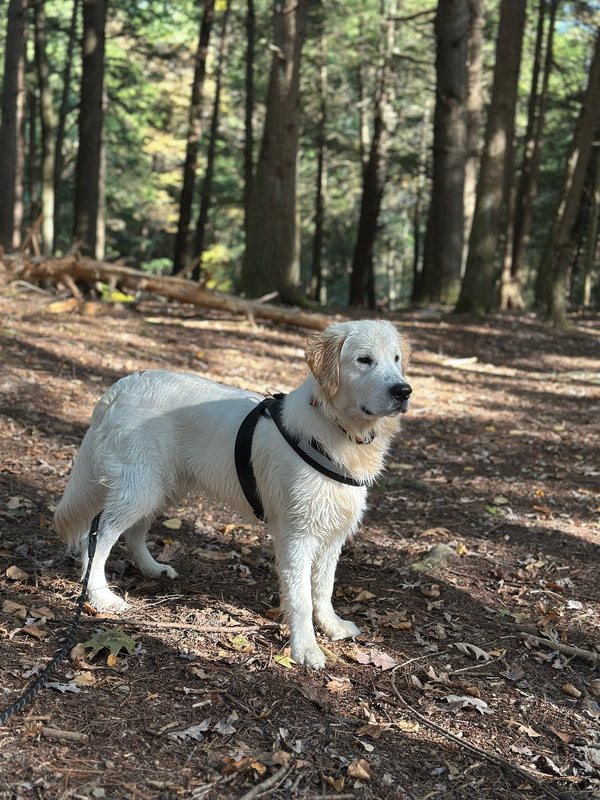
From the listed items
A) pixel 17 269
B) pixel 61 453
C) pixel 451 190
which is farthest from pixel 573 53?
pixel 61 453

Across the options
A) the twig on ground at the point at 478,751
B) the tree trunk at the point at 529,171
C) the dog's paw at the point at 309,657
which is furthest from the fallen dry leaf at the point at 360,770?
the tree trunk at the point at 529,171

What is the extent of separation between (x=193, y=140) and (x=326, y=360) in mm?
21176

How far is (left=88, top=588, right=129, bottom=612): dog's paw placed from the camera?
4441mm

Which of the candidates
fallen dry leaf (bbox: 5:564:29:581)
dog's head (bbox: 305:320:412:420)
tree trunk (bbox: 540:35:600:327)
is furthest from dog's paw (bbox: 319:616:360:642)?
tree trunk (bbox: 540:35:600:327)

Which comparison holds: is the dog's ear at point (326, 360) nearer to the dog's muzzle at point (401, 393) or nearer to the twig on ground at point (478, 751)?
the dog's muzzle at point (401, 393)

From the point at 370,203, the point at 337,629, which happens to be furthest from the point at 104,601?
the point at 370,203

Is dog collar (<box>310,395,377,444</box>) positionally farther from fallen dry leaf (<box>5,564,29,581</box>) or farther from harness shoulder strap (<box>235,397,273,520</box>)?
fallen dry leaf (<box>5,564,29,581</box>)

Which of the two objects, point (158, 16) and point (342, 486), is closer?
point (342, 486)

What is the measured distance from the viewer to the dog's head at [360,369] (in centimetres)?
396

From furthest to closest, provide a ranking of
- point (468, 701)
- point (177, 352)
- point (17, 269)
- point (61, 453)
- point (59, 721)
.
Answer: point (17, 269) < point (177, 352) < point (61, 453) < point (468, 701) < point (59, 721)

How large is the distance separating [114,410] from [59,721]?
6.26 feet

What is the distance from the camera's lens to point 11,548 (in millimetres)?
5078

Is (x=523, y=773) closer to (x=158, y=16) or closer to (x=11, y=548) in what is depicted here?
(x=11, y=548)

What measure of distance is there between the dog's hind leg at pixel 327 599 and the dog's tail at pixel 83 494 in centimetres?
140
